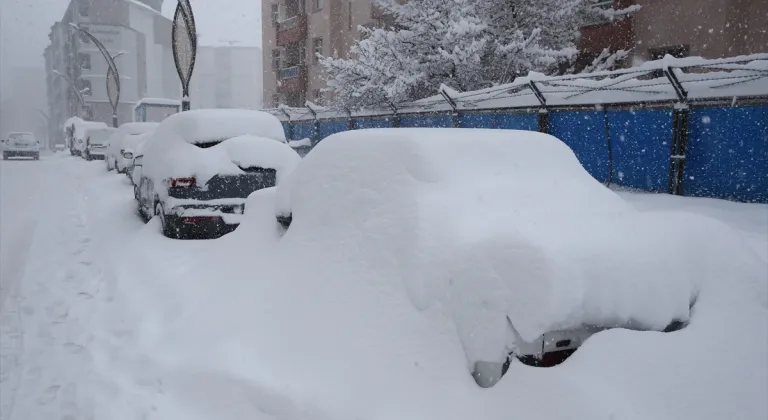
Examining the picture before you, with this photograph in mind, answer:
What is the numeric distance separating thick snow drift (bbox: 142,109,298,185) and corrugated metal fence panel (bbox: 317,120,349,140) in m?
12.3

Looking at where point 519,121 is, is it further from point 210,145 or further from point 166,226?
point 166,226

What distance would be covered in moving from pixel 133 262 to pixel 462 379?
5.28m

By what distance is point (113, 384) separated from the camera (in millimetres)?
3924

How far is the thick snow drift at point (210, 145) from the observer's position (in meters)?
7.76

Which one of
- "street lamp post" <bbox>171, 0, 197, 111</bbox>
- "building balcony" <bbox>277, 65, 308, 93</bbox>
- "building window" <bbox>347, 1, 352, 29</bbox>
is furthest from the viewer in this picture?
"building balcony" <bbox>277, 65, 308, 93</bbox>

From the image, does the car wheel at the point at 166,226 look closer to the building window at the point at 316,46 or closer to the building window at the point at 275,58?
the building window at the point at 316,46

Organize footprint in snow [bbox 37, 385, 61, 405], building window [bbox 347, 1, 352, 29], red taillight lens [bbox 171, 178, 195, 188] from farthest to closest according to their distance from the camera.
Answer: building window [bbox 347, 1, 352, 29] < red taillight lens [bbox 171, 178, 195, 188] < footprint in snow [bbox 37, 385, 61, 405]

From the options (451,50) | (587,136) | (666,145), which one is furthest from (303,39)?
(666,145)

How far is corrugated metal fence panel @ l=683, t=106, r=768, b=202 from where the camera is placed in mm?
9453

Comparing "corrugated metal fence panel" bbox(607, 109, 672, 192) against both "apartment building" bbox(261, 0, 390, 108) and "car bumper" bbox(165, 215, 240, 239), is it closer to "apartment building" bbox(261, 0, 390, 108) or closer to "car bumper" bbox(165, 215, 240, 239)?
"car bumper" bbox(165, 215, 240, 239)

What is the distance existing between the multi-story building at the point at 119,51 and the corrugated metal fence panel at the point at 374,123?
50432 millimetres

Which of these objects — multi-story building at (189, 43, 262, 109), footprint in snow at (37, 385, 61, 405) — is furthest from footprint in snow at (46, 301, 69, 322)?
multi-story building at (189, 43, 262, 109)

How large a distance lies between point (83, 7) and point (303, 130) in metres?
53.9

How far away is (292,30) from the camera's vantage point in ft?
119
